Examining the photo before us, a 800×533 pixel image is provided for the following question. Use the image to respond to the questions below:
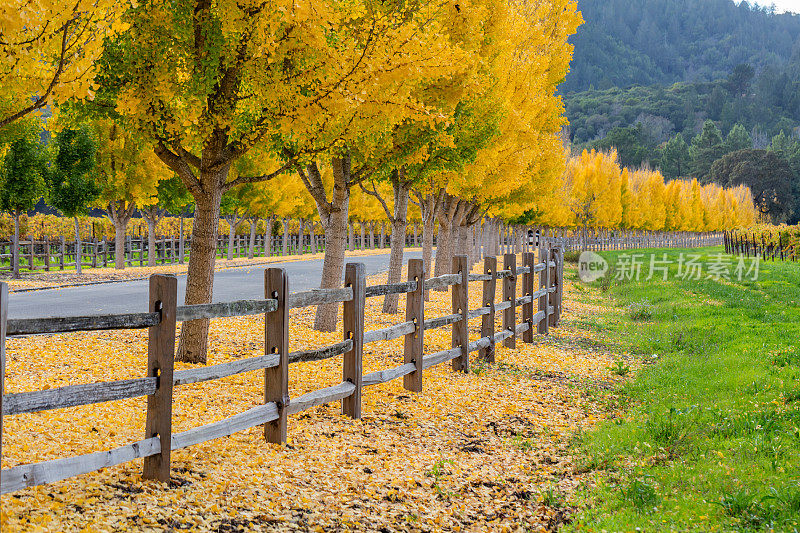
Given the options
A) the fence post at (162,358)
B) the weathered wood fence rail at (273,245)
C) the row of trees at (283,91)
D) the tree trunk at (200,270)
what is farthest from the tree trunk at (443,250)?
the fence post at (162,358)

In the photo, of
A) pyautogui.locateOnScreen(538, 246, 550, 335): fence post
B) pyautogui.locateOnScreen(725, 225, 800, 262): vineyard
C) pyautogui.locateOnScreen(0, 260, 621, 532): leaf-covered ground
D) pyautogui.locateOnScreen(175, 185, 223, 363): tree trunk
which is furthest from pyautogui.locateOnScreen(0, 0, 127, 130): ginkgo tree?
pyautogui.locateOnScreen(725, 225, 800, 262): vineyard

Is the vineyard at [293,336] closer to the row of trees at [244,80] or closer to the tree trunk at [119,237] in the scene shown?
the row of trees at [244,80]

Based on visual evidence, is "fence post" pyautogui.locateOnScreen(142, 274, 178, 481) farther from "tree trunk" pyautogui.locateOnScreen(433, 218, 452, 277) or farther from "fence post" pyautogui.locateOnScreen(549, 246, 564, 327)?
"tree trunk" pyautogui.locateOnScreen(433, 218, 452, 277)

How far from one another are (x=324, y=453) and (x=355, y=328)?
1.48m

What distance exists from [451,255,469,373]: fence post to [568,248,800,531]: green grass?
2314mm

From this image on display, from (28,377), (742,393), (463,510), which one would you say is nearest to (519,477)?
(463,510)

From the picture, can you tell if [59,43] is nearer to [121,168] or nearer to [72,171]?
[72,171]

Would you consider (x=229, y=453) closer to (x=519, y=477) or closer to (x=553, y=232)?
(x=519, y=477)

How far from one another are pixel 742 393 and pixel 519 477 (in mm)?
4060

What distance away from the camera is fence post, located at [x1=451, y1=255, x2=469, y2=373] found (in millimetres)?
10031

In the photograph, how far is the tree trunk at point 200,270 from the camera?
936 centimetres

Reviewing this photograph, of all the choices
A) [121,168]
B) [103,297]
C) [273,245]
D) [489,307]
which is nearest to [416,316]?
[489,307]

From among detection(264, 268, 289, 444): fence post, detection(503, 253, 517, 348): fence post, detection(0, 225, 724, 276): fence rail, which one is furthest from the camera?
detection(0, 225, 724, 276): fence rail

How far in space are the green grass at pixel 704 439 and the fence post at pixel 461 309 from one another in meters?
2.31
